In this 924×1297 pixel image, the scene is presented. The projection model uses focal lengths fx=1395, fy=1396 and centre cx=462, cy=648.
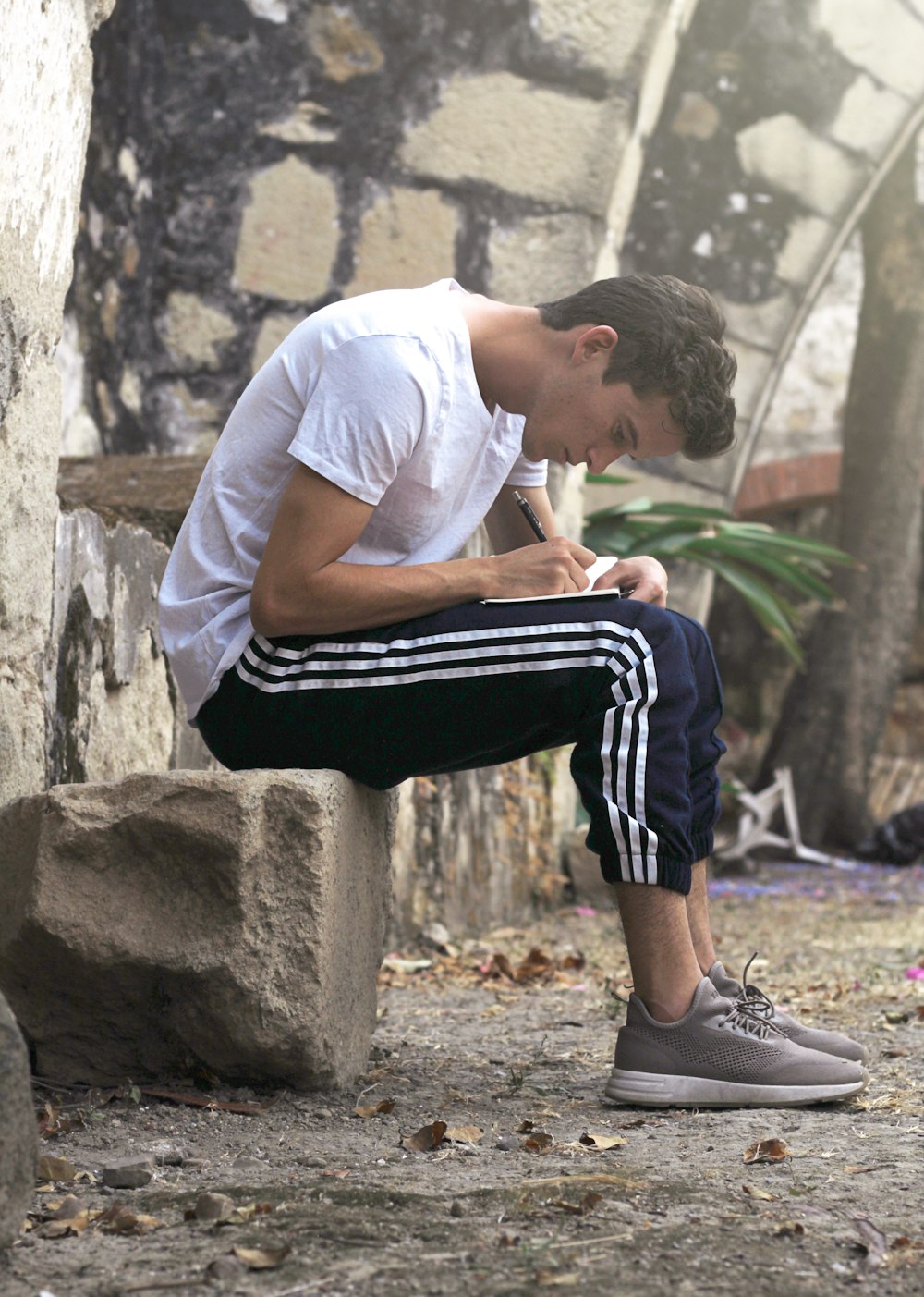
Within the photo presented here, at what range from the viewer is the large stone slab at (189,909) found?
161 cm

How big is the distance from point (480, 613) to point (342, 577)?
0.18 meters

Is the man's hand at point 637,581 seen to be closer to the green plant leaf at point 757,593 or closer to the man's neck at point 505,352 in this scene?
the man's neck at point 505,352

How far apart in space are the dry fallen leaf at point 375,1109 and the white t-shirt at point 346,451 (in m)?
0.57

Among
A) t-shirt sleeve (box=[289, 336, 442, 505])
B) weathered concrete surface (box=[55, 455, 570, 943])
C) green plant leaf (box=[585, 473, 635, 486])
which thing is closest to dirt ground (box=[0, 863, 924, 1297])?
weathered concrete surface (box=[55, 455, 570, 943])

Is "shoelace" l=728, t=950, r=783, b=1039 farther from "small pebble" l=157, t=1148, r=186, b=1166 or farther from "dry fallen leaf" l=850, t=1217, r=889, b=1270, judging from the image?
"small pebble" l=157, t=1148, r=186, b=1166

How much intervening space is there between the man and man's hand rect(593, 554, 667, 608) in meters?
0.12

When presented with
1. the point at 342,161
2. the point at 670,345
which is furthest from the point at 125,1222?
the point at 342,161

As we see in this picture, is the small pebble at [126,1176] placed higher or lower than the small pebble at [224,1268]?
lower

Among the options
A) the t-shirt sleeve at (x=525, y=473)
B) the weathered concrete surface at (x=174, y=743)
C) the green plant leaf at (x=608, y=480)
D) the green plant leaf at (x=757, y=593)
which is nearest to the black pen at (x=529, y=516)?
the t-shirt sleeve at (x=525, y=473)

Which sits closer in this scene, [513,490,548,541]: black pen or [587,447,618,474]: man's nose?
[587,447,618,474]: man's nose

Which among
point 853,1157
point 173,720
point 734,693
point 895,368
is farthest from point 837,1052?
point 734,693

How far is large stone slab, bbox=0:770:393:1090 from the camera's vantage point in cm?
161

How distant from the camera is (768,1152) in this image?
1.52 metres

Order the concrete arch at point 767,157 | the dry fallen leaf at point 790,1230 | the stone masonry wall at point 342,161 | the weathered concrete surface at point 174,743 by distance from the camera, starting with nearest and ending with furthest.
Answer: the dry fallen leaf at point 790,1230 → the weathered concrete surface at point 174,743 → the stone masonry wall at point 342,161 → the concrete arch at point 767,157
